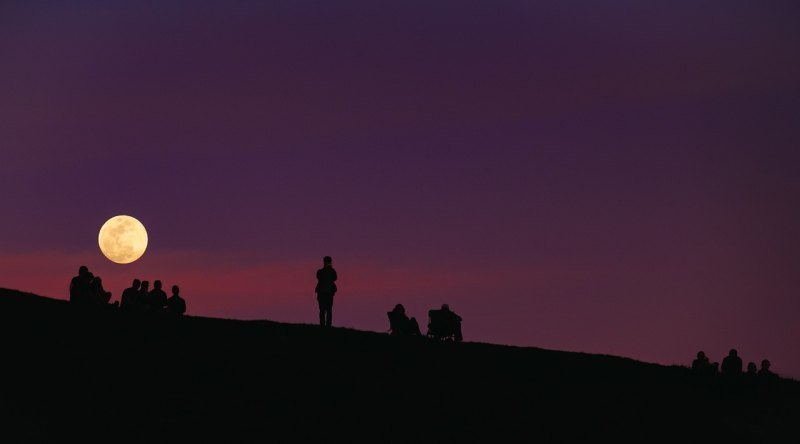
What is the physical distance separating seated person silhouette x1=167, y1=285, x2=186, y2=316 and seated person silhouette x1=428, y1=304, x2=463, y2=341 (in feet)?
28.1

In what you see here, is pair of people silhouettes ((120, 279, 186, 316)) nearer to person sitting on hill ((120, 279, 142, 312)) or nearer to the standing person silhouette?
person sitting on hill ((120, 279, 142, 312))

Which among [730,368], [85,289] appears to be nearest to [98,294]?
[85,289]

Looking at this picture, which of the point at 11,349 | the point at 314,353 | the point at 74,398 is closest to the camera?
the point at 74,398

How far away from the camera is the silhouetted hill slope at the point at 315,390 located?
29.8 m

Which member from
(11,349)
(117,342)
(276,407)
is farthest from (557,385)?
(11,349)

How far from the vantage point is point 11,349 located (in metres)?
32.6

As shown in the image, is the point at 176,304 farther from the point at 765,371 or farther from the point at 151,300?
the point at 765,371

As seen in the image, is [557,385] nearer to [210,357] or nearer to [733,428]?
[733,428]

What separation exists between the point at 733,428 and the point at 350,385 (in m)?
11.7

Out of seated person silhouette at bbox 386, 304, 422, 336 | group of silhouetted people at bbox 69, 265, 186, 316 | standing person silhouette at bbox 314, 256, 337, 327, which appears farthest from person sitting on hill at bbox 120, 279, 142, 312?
seated person silhouette at bbox 386, 304, 422, 336

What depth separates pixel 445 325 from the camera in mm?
42406

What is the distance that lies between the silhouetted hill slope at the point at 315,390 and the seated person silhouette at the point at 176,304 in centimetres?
76

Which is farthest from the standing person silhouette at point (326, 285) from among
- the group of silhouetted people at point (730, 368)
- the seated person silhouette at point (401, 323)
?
the group of silhouetted people at point (730, 368)

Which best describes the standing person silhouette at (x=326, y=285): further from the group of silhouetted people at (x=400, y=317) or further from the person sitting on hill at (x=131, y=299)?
the person sitting on hill at (x=131, y=299)
